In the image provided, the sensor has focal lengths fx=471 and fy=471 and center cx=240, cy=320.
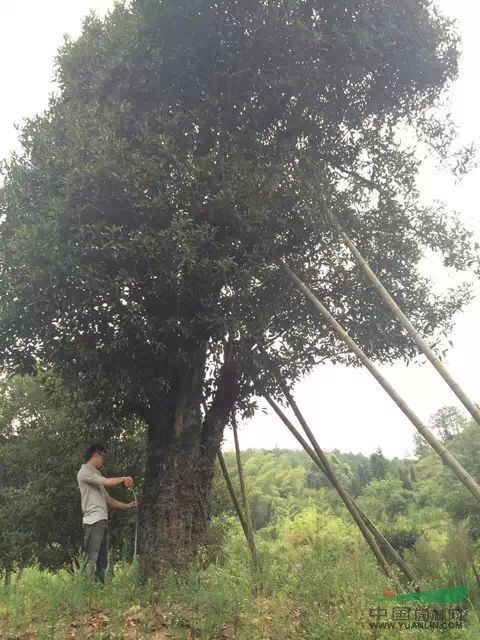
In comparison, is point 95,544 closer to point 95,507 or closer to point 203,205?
point 95,507

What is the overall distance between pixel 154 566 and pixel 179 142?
6200 millimetres

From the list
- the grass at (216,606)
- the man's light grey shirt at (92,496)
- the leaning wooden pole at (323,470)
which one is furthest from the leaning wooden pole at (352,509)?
the man's light grey shirt at (92,496)

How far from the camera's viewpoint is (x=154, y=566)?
22.2 feet

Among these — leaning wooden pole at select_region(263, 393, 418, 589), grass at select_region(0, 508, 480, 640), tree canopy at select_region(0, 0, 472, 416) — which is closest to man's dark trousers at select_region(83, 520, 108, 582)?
grass at select_region(0, 508, 480, 640)

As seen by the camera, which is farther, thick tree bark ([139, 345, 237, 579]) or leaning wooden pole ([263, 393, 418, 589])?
thick tree bark ([139, 345, 237, 579])

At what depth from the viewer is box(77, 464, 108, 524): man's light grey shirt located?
21.6 feet

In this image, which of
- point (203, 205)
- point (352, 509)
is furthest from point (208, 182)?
point (352, 509)

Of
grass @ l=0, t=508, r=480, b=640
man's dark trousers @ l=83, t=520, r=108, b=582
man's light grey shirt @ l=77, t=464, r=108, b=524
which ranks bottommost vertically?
grass @ l=0, t=508, r=480, b=640

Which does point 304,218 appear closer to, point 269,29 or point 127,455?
point 269,29

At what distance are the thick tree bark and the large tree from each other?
0.03 meters

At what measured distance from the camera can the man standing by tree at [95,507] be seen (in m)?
6.47

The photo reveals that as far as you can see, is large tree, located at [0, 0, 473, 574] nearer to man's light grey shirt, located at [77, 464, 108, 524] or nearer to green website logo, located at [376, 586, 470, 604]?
man's light grey shirt, located at [77, 464, 108, 524]

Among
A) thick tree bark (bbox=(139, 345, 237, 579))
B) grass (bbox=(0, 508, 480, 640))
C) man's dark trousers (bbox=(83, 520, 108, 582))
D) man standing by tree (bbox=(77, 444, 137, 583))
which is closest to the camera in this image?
grass (bbox=(0, 508, 480, 640))

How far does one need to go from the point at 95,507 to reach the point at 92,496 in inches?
6.6
